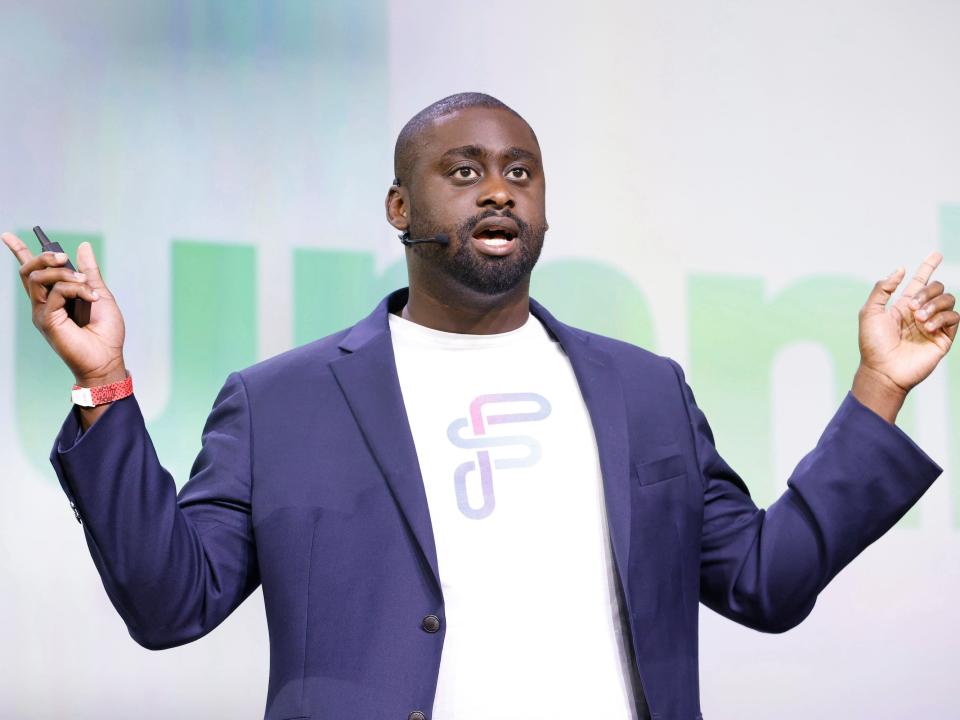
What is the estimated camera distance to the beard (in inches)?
77.5

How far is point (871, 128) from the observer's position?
3.19m

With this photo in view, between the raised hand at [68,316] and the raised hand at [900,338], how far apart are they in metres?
1.08

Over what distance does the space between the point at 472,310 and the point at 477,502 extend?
0.38m

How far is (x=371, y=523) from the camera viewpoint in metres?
1.76

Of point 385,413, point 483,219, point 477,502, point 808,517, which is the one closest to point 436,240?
point 483,219

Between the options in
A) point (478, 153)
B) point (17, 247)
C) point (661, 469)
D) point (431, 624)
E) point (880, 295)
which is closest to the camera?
point (17, 247)

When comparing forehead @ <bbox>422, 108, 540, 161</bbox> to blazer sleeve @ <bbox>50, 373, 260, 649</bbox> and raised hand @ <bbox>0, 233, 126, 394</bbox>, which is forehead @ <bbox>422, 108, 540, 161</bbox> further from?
raised hand @ <bbox>0, 233, 126, 394</bbox>

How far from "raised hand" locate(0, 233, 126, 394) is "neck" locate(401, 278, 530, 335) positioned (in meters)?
0.64

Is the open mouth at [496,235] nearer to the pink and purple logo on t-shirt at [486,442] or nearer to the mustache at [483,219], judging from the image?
the mustache at [483,219]

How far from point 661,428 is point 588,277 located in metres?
1.01

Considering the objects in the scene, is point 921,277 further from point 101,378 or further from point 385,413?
point 101,378

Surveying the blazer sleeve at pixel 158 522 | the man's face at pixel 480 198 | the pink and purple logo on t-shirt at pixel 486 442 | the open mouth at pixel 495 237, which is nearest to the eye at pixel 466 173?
the man's face at pixel 480 198

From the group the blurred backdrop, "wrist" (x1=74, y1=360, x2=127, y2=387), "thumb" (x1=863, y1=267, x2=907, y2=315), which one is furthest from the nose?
the blurred backdrop

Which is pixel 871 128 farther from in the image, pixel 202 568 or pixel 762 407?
pixel 202 568
